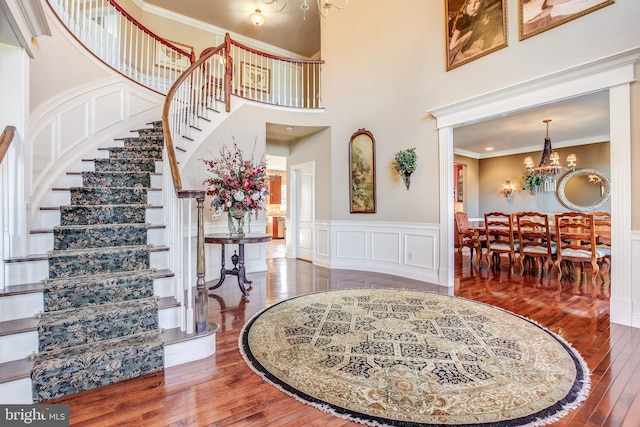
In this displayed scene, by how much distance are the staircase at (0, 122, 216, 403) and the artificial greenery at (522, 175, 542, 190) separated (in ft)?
28.0

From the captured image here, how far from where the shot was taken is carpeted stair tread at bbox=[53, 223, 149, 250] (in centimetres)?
249

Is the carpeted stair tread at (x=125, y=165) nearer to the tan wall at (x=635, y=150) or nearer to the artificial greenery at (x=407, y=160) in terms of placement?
the artificial greenery at (x=407, y=160)

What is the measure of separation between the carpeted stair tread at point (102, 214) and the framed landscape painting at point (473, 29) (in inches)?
172

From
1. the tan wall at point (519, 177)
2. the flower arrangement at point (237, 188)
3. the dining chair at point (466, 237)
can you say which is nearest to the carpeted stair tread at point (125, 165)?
the flower arrangement at point (237, 188)

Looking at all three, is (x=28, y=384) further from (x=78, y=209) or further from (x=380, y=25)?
(x=380, y=25)

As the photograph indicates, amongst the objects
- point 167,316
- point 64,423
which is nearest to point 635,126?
point 167,316

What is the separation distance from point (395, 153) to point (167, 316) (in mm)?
3970

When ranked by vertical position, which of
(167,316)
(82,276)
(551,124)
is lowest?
(167,316)

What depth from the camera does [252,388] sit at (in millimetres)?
1780

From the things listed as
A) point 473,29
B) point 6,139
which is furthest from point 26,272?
point 473,29

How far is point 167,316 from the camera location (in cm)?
221

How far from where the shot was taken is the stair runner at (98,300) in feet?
5.70

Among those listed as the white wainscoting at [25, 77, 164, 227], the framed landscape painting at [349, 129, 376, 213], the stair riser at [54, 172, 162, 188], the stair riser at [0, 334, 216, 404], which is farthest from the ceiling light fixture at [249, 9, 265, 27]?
the stair riser at [0, 334, 216, 404]

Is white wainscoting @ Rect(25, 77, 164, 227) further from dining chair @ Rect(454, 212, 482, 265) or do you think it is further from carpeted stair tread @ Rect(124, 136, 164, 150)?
dining chair @ Rect(454, 212, 482, 265)
